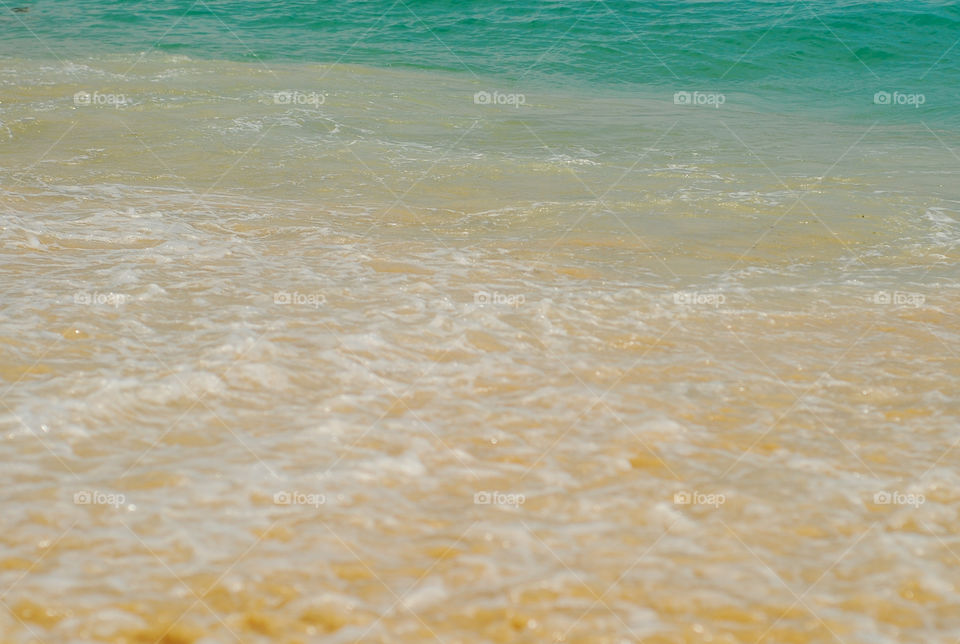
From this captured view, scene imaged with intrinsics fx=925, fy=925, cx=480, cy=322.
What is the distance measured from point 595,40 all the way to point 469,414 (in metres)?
17.0

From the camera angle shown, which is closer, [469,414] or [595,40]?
[469,414]

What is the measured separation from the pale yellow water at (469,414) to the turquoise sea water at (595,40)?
934cm

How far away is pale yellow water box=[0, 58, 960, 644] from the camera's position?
9.57ft

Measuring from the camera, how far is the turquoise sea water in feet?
56.2

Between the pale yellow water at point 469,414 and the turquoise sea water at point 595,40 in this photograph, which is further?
the turquoise sea water at point 595,40

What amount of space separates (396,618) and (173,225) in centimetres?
468

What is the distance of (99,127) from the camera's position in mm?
10633

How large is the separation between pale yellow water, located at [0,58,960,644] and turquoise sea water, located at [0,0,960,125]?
9.34 m

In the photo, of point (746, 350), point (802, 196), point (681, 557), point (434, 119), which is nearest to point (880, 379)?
point (746, 350)

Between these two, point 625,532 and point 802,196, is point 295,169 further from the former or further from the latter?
point 625,532

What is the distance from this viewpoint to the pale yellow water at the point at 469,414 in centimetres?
292

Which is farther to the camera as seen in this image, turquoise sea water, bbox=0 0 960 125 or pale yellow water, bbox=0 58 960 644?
turquoise sea water, bbox=0 0 960 125

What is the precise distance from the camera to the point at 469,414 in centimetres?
407

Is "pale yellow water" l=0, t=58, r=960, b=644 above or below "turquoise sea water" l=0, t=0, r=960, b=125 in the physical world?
above
